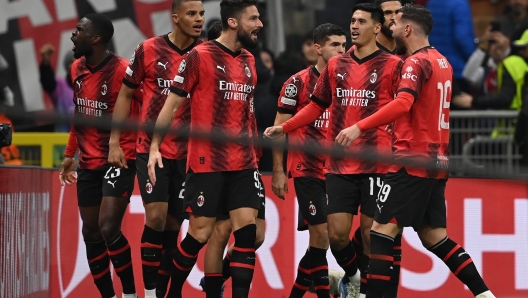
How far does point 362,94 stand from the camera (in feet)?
27.4

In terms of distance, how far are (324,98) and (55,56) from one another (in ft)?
15.8

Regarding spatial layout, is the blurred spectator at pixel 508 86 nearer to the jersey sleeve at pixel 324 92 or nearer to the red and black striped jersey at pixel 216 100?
the jersey sleeve at pixel 324 92

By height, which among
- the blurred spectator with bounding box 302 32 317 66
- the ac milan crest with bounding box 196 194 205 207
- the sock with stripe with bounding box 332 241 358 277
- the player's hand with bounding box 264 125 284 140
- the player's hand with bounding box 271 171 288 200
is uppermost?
the blurred spectator with bounding box 302 32 317 66

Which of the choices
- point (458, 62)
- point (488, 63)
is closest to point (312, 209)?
point (458, 62)

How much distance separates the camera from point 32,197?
30.7 ft

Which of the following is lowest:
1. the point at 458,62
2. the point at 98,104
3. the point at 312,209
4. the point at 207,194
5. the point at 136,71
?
the point at 312,209

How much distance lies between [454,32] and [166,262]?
15.2ft

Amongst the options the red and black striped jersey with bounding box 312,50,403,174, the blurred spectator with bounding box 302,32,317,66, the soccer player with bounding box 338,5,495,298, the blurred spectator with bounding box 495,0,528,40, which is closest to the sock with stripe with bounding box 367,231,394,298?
the soccer player with bounding box 338,5,495,298

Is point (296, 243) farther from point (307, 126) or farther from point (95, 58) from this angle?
point (95, 58)

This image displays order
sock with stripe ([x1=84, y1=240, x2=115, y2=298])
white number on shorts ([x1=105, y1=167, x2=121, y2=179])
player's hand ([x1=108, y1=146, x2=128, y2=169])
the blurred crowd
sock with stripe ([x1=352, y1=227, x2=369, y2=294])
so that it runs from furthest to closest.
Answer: the blurred crowd, sock with stripe ([x1=84, y1=240, x2=115, y2=298]), white number on shorts ([x1=105, y1=167, x2=121, y2=179]), sock with stripe ([x1=352, y1=227, x2=369, y2=294]), player's hand ([x1=108, y1=146, x2=128, y2=169])

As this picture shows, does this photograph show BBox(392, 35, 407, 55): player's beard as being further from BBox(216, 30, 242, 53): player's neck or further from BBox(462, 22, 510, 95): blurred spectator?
BBox(462, 22, 510, 95): blurred spectator

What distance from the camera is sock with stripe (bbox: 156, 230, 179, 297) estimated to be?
9000 mm

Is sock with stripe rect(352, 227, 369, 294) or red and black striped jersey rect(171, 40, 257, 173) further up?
red and black striped jersey rect(171, 40, 257, 173)

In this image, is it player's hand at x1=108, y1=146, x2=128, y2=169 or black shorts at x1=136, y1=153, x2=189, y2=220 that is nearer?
player's hand at x1=108, y1=146, x2=128, y2=169
